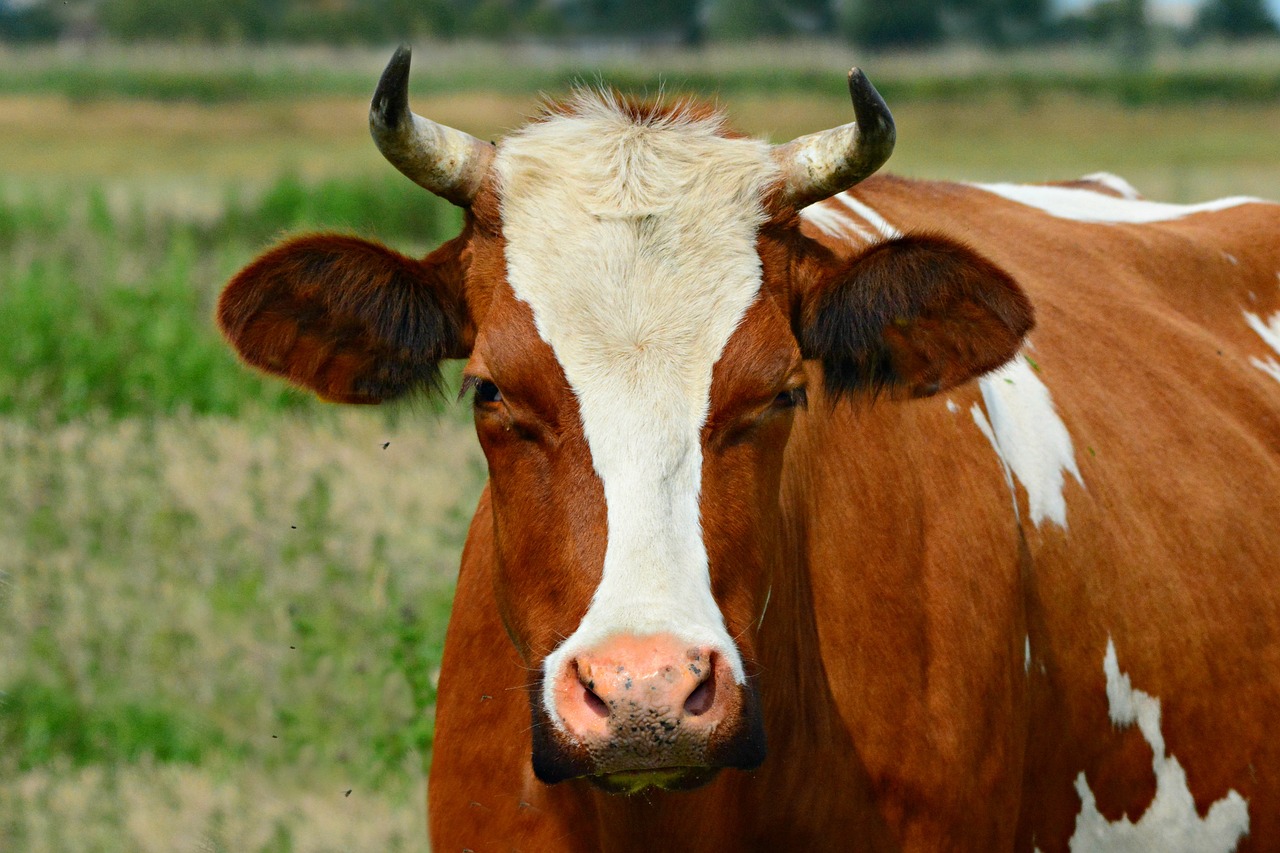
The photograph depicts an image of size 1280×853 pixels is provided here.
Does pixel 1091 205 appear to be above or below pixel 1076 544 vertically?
above

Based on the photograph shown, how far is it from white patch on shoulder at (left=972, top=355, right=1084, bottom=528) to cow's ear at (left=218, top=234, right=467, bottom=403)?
4.65 ft

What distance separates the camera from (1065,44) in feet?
157

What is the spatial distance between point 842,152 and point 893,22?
140 ft

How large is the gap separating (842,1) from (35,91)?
842 inches

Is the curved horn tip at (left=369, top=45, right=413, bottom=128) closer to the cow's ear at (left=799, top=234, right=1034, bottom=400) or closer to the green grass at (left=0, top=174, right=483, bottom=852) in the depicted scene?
the green grass at (left=0, top=174, right=483, bottom=852)

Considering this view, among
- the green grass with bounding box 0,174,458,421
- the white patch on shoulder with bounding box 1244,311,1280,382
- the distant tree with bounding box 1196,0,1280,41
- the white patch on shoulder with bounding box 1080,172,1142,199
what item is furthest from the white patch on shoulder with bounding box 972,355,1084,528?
the distant tree with bounding box 1196,0,1280,41

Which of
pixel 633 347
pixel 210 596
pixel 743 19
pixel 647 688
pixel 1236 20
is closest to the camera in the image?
pixel 647 688

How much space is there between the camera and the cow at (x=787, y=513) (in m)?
2.89

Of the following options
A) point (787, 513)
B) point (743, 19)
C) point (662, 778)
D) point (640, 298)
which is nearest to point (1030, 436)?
point (787, 513)

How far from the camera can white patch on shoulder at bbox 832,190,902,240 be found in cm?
419

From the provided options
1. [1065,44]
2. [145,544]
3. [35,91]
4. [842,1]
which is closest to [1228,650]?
[145,544]

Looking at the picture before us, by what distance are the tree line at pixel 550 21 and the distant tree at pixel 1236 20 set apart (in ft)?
13.4

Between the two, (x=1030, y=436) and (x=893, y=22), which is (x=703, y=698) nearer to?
(x=1030, y=436)

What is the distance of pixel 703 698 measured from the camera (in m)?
2.65
